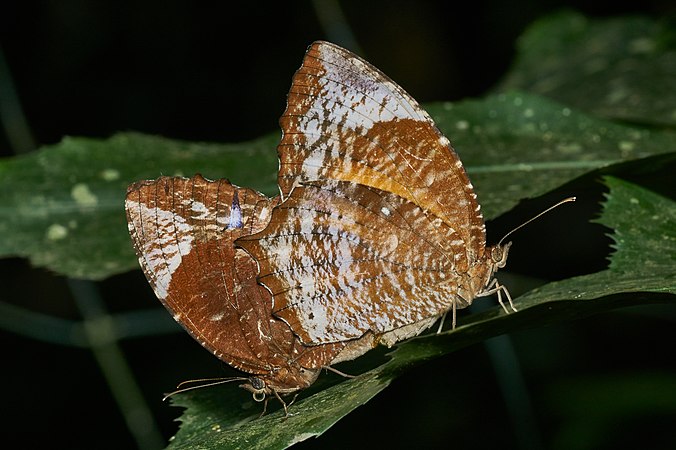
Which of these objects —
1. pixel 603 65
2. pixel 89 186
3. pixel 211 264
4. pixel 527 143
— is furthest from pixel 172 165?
pixel 603 65

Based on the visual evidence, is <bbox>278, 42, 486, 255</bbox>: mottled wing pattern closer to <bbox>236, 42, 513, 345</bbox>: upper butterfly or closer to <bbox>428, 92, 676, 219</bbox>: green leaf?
<bbox>236, 42, 513, 345</bbox>: upper butterfly

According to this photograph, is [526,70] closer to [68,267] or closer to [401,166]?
[401,166]

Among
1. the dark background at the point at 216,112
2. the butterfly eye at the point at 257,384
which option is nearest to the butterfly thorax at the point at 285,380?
the butterfly eye at the point at 257,384

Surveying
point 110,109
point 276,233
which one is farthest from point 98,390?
point 276,233

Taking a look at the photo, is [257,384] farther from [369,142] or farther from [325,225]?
[369,142]

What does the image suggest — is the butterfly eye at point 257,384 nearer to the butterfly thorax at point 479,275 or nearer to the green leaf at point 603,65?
the butterfly thorax at point 479,275

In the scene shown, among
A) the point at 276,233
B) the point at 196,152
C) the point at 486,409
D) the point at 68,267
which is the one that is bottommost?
the point at 486,409
